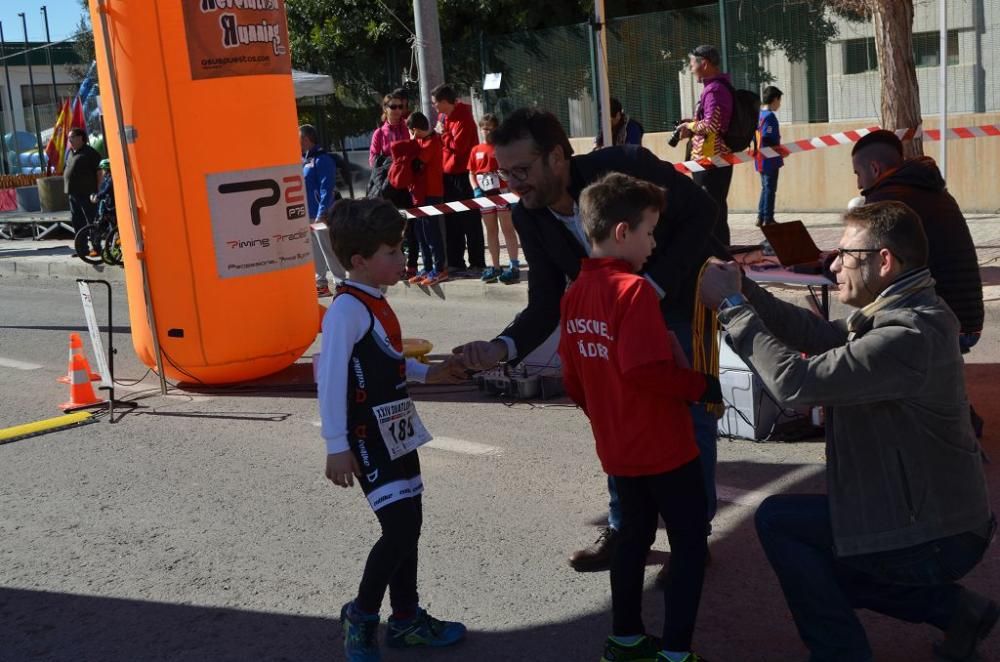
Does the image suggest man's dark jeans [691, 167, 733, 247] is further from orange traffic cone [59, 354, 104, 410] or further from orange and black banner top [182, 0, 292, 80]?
orange traffic cone [59, 354, 104, 410]

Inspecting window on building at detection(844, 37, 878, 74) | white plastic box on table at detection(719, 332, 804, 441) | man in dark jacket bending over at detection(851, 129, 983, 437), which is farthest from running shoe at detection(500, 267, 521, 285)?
window on building at detection(844, 37, 878, 74)

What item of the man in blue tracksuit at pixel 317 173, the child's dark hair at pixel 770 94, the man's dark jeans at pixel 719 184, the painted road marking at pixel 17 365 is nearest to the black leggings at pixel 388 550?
the painted road marking at pixel 17 365

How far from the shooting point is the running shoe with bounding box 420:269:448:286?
13031 millimetres

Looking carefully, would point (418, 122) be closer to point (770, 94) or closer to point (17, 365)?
point (770, 94)

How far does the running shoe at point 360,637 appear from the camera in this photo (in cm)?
402

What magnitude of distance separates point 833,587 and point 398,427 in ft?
4.99

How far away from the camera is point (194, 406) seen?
27.7 feet

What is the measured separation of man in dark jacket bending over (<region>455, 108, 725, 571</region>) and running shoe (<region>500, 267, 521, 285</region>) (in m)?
7.88

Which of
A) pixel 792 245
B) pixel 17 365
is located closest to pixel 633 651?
pixel 792 245

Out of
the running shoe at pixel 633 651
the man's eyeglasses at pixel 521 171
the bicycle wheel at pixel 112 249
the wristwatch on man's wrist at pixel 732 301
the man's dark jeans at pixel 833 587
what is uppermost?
the man's eyeglasses at pixel 521 171

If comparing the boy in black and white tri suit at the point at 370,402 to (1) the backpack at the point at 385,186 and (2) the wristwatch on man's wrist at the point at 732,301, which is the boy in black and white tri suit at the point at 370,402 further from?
(1) the backpack at the point at 385,186

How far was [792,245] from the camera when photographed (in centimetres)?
671

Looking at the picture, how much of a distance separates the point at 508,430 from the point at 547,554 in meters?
2.15

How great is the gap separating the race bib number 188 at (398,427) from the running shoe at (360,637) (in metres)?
0.56
